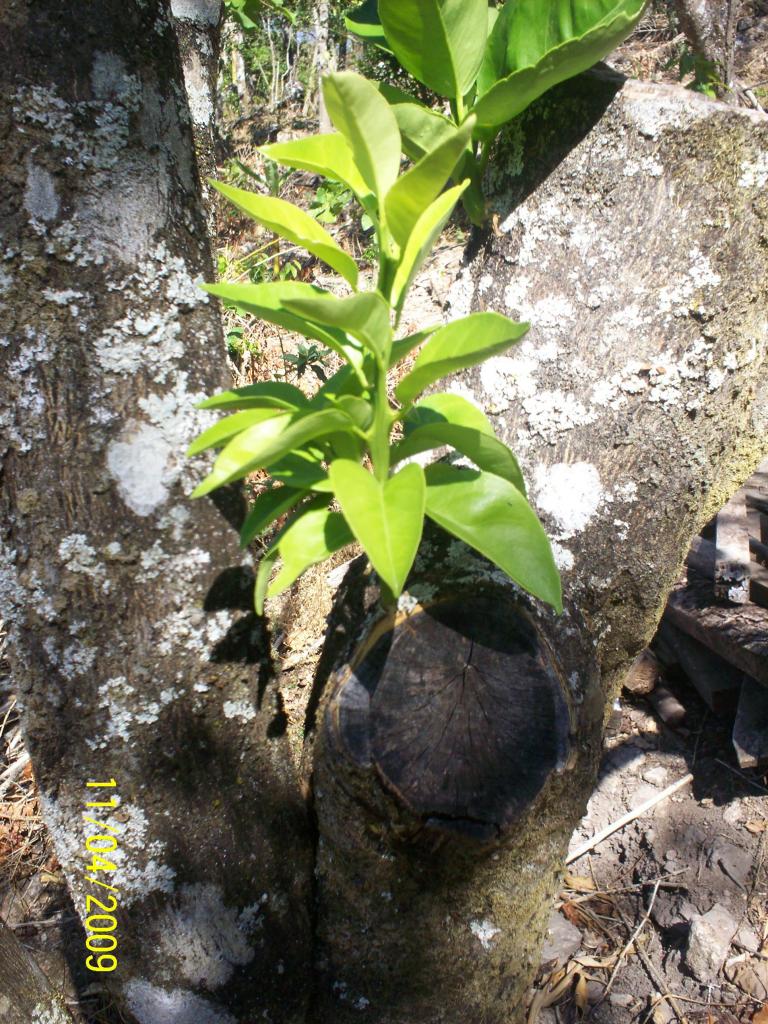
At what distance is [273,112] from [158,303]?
8196 mm

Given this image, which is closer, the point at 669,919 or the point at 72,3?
the point at 72,3

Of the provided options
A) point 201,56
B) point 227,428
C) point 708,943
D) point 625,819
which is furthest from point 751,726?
point 201,56

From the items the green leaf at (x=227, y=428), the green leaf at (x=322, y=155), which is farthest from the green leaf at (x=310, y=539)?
the green leaf at (x=322, y=155)

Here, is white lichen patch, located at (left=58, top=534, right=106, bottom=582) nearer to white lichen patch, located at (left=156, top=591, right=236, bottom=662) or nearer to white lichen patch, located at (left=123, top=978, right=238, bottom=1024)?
white lichen patch, located at (left=156, top=591, right=236, bottom=662)

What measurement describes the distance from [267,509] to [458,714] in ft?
1.05

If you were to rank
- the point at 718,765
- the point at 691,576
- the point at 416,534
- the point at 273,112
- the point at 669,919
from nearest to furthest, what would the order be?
the point at 416,534 < the point at 669,919 < the point at 718,765 < the point at 691,576 < the point at 273,112

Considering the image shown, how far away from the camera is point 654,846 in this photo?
199 cm

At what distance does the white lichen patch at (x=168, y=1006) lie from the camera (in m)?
0.92

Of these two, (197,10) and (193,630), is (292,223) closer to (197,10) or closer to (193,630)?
(193,630)

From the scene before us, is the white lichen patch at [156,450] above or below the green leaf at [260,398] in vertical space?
below

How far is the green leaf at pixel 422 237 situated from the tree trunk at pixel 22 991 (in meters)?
0.97

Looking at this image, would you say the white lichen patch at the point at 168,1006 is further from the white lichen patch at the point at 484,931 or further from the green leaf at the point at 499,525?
the green leaf at the point at 499,525

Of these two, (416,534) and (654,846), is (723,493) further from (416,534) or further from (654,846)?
(654,846)

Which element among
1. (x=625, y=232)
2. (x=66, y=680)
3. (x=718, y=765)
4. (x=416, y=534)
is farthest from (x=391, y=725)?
(x=718, y=765)
